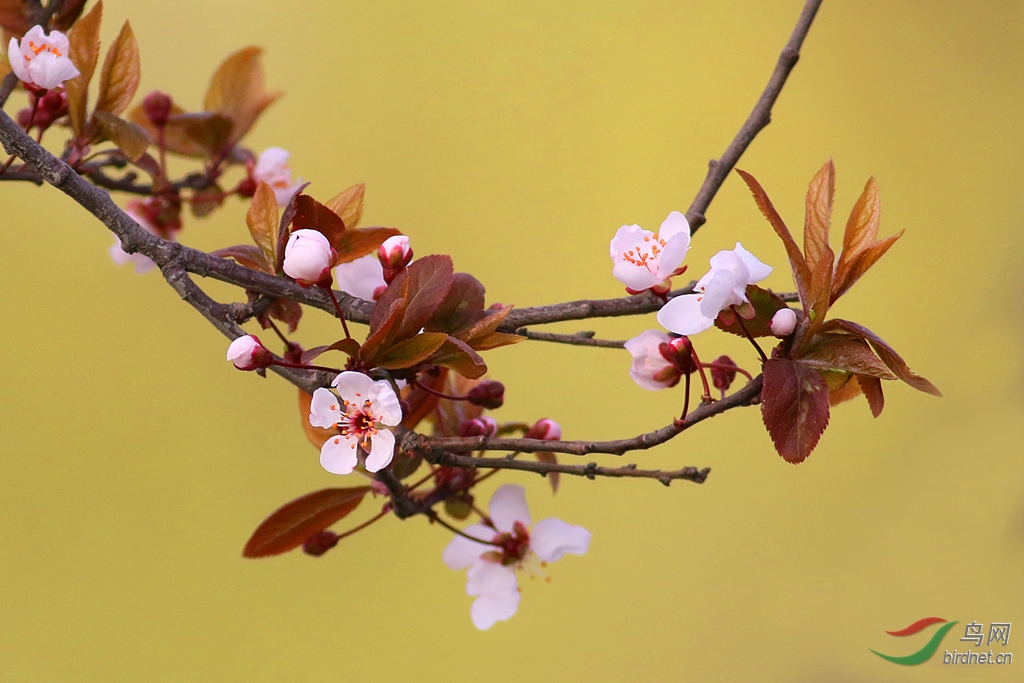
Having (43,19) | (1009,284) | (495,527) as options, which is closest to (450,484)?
(495,527)

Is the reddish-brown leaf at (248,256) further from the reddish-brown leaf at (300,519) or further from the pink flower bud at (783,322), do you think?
the pink flower bud at (783,322)

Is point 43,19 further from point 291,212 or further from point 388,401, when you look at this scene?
point 388,401

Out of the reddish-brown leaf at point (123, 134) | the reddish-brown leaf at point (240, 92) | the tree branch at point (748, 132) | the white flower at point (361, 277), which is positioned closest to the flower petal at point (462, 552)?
the white flower at point (361, 277)

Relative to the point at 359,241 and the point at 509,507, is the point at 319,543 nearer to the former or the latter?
the point at 509,507

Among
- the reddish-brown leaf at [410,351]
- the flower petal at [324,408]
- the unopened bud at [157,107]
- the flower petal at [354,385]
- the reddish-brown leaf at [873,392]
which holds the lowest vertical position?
the reddish-brown leaf at [873,392]

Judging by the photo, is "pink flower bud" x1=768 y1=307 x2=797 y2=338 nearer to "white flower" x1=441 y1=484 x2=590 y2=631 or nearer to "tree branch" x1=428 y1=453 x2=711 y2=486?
"tree branch" x1=428 y1=453 x2=711 y2=486
